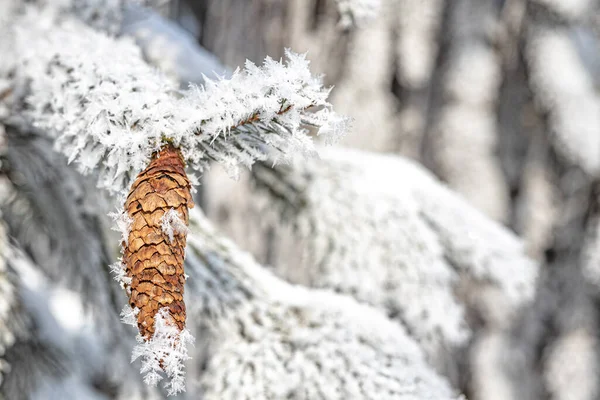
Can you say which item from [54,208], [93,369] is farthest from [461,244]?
[93,369]

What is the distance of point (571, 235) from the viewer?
2793mm

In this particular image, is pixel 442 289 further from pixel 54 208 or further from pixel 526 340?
pixel 526 340

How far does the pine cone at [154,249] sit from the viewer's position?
384 mm

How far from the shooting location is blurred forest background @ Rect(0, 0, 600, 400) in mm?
792

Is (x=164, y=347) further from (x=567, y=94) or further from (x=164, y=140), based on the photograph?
(x=567, y=94)

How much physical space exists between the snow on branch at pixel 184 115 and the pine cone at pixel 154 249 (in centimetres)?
2

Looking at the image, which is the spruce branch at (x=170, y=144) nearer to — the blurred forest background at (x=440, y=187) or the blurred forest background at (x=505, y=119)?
the blurred forest background at (x=440, y=187)

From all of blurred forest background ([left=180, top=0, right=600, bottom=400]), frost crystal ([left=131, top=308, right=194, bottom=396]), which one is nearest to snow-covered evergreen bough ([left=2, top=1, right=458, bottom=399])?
frost crystal ([left=131, top=308, right=194, bottom=396])

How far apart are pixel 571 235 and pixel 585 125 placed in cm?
57

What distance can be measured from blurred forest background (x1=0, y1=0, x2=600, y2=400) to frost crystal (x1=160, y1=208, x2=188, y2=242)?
1.26 ft

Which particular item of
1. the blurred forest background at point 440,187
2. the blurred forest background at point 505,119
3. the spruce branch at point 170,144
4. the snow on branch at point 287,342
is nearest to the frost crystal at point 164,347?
the spruce branch at point 170,144

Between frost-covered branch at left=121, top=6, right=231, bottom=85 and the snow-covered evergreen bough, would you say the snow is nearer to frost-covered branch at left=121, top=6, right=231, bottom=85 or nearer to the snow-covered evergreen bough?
frost-covered branch at left=121, top=6, right=231, bottom=85

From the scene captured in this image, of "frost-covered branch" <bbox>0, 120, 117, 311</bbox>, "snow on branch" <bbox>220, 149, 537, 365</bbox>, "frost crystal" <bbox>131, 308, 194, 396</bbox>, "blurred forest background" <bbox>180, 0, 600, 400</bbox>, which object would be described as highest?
"blurred forest background" <bbox>180, 0, 600, 400</bbox>

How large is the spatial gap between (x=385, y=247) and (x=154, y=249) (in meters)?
0.45
